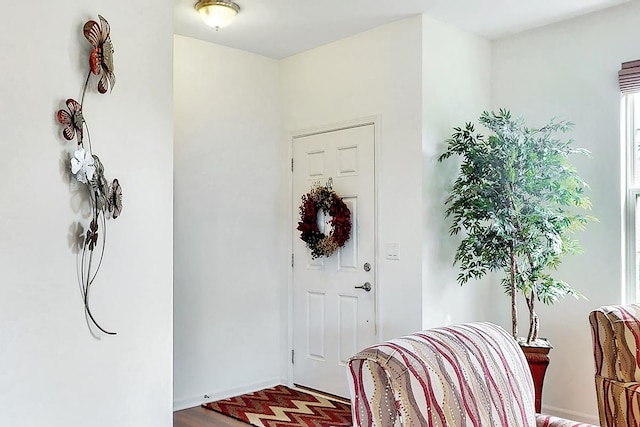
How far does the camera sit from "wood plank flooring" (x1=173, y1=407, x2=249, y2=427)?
3473 millimetres

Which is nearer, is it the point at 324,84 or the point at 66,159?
the point at 66,159

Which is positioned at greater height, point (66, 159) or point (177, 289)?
point (66, 159)

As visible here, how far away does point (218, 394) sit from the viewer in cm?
396

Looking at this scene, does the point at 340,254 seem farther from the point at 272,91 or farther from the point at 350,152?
the point at 272,91

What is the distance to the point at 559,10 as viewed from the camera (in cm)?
344

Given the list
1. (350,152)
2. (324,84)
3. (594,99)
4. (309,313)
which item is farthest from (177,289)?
(594,99)

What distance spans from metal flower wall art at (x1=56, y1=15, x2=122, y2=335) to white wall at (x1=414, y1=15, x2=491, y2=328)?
1.88 metres

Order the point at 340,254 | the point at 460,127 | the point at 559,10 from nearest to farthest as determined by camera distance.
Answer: the point at 559,10 → the point at 460,127 → the point at 340,254

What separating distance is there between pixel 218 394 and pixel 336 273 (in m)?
1.19

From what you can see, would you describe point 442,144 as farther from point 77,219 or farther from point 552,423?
point 77,219

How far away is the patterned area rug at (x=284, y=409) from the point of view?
3498 millimetres

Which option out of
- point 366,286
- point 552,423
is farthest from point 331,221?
point 552,423

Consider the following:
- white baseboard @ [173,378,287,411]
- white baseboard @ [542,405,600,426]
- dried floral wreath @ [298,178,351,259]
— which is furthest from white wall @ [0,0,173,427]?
white baseboard @ [542,405,600,426]

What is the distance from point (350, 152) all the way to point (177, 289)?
4.93ft
